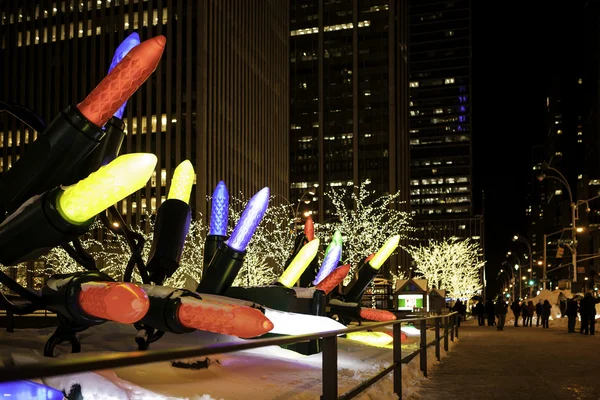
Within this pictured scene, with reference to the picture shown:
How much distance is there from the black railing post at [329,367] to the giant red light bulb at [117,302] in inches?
81.6

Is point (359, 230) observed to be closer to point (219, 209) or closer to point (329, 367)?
point (219, 209)

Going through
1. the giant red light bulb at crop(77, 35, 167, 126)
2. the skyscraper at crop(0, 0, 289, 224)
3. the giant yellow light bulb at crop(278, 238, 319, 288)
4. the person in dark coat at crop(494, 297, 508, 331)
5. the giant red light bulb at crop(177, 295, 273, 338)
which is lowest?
the person in dark coat at crop(494, 297, 508, 331)

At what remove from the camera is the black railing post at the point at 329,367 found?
6.11m

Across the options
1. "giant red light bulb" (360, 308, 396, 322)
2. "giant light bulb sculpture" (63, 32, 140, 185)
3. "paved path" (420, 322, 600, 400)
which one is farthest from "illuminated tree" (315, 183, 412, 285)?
"giant light bulb sculpture" (63, 32, 140, 185)

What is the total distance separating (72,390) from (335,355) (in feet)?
8.87

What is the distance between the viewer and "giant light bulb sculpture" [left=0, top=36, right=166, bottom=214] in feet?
24.9

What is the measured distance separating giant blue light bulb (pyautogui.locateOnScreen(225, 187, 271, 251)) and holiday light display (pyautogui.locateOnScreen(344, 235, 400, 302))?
7.87 meters

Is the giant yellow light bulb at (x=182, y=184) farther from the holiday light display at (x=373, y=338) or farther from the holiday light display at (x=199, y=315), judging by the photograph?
the holiday light display at (x=373, y=338)

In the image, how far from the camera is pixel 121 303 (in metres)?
7.24

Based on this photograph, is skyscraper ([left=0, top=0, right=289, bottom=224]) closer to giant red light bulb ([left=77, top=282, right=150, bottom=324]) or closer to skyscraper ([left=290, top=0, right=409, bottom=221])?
Answer: skyscraper ([left=290, top=0, right=409, bottom=221])

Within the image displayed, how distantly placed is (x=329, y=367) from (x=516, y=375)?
7505 mm

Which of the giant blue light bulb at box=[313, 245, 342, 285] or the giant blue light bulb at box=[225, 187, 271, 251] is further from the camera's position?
the giant blue light bulb at box=[313, 245, 342, 285]

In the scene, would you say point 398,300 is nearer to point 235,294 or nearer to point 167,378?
point 235,294

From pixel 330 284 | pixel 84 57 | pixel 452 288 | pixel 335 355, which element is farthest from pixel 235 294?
pixel 84 57
